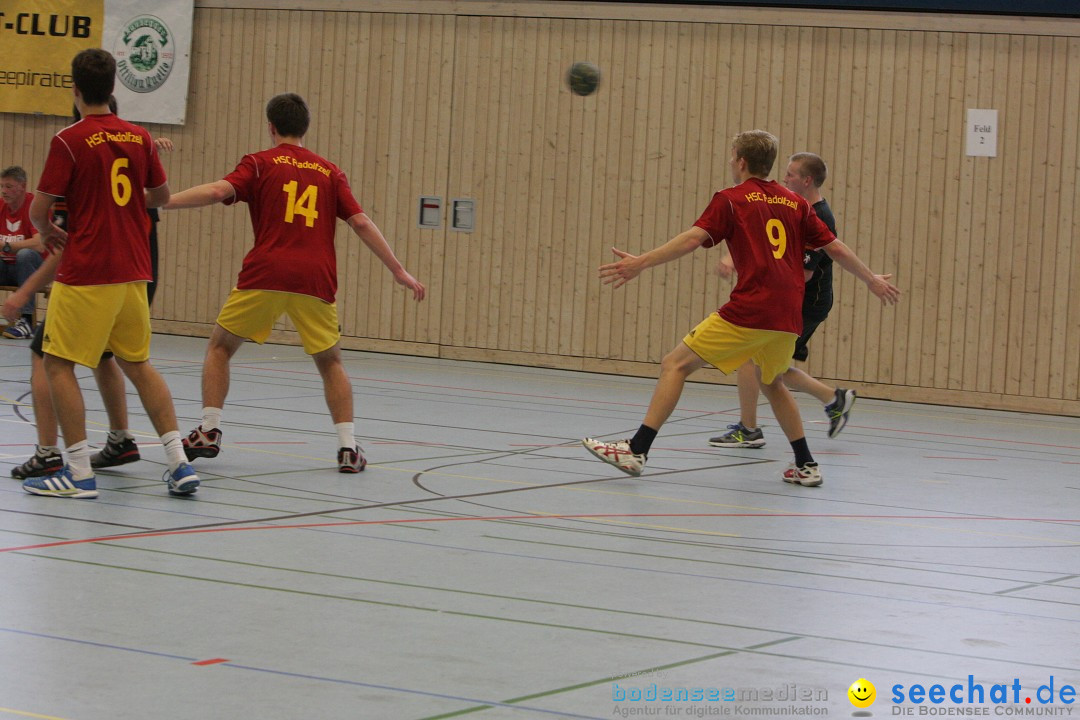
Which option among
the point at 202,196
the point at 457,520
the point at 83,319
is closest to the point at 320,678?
the point at 457,520

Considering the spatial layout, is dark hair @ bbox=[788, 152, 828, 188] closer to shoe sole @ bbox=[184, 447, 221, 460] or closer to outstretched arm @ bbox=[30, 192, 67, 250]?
shoe sole @ bbox=[184, 447, 221, 460]

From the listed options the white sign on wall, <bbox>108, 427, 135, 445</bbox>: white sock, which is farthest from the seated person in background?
the white sign on wall

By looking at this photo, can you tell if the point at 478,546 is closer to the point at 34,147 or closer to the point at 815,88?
the point at 815,88

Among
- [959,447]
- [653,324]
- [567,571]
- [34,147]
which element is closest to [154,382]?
Result: [567,571]

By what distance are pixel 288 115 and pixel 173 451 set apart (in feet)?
6.09

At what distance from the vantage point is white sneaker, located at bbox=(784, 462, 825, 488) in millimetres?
A: 6961

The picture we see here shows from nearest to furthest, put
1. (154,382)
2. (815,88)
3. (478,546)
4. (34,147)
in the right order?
(478,546) → (154,382) → (815,88) → (34,147)

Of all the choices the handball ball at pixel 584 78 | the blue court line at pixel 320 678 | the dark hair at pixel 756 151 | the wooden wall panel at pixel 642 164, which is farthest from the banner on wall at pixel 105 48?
the blue court line at pixel 320 678

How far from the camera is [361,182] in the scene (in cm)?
1385

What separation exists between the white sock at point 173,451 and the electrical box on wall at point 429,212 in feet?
26.0

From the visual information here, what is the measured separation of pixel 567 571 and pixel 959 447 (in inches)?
204

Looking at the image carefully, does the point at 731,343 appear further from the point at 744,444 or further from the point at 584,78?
the point at 584,78

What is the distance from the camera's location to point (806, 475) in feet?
22.9

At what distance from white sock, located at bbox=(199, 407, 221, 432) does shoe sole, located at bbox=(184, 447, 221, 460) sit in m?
0.10
